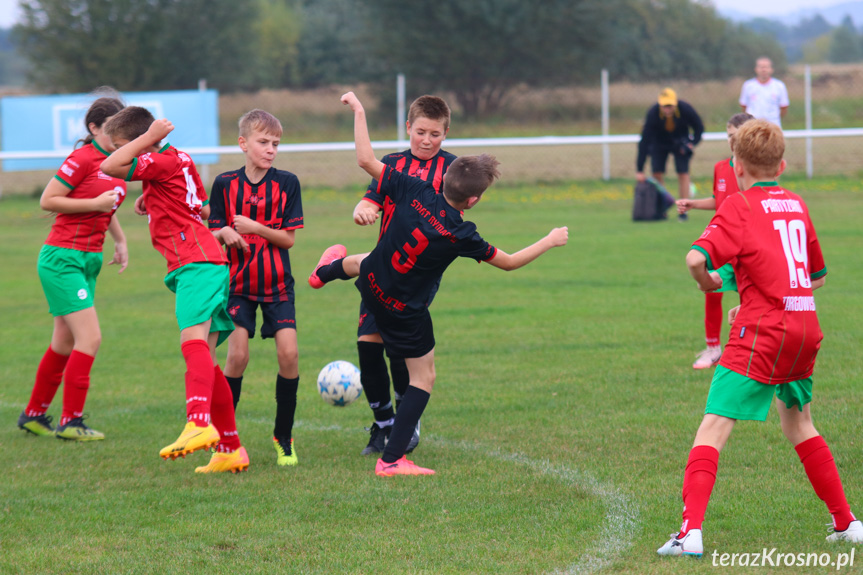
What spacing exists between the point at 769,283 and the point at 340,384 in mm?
3162

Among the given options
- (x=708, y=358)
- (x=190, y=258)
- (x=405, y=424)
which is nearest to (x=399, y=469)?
(x=405, y=424)

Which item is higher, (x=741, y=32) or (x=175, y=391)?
(x=741, y=32)

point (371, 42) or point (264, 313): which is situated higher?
→ point (371, 42)

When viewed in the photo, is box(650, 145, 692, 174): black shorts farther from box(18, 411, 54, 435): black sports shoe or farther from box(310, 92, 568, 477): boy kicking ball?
box(18, 411, 54, 435): black sports shoe

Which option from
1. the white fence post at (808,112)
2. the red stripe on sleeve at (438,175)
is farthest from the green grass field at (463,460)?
the white fence post at (808,112)

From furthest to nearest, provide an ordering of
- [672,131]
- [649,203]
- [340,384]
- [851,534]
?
[649,203] < [672,131] < [340,384] < [851,534]

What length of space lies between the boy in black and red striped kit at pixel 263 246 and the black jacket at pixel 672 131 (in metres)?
10.3

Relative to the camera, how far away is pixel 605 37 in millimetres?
41625

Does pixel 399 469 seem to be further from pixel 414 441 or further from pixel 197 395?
pixel 197 395

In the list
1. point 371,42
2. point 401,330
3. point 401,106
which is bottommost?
point 401,330

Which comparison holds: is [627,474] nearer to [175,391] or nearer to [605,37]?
[175,391]

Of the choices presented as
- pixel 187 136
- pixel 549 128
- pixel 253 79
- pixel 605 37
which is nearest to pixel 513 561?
pixel 187 136

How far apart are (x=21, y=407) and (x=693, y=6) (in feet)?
202

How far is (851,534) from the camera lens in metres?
3.75
